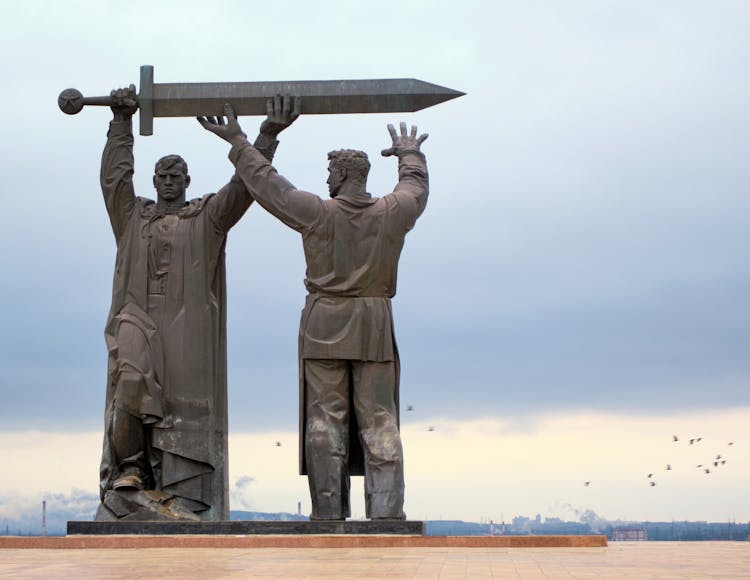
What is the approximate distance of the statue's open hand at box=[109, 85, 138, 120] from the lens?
16281mm

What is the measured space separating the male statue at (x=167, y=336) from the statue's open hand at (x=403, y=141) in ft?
3.78

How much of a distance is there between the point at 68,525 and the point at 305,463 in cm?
249

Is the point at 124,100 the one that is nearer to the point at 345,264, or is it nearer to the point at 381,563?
the point at 345,264

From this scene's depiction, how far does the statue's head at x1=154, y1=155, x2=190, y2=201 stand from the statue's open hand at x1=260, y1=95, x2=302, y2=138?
1.06 meters

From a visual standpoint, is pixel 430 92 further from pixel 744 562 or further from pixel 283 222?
pixel 744 562

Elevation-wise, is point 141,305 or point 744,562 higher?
point 141,305

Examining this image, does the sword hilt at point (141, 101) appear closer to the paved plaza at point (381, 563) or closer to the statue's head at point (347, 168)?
the statue's head at point (347, 168)

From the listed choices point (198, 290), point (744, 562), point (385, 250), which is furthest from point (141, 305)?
point (744, 562)

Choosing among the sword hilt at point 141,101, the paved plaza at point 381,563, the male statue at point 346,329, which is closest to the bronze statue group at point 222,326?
the male statue at point 346,329

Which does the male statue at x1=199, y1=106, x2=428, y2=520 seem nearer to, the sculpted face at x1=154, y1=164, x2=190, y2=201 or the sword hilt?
the sculpted face at x1=154, y1=164, x2=190, y2=201

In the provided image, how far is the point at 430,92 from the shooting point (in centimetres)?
1596

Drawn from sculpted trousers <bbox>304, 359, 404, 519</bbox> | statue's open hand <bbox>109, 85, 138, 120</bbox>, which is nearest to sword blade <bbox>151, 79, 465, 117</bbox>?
statue's open hand <bbox>109, 85, 138, 120</bbox>

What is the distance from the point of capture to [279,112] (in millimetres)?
15969

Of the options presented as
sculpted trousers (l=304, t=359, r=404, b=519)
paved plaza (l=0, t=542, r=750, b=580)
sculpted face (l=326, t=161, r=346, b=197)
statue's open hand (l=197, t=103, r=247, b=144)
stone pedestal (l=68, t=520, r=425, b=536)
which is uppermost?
statue's open hand (l=197, t=103, r=247, b=144)
